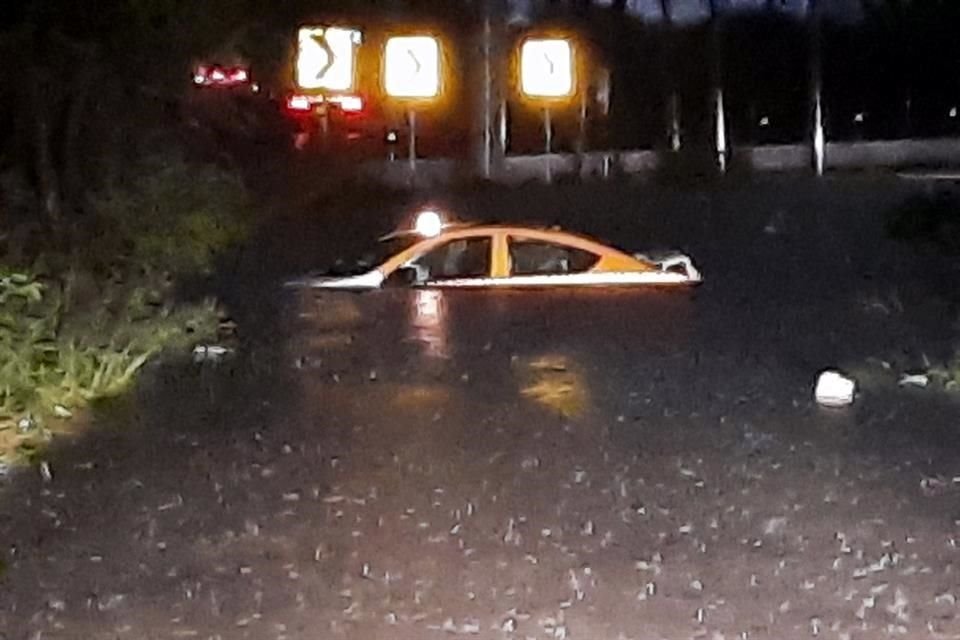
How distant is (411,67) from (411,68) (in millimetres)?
21

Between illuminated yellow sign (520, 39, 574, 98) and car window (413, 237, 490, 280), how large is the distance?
1483 cm

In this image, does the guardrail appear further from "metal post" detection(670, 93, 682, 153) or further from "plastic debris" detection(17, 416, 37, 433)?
"plastic debris" detection(17, 416, 37, 433)

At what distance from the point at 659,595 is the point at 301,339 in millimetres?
7336

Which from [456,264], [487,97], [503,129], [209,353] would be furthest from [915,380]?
[487,97]

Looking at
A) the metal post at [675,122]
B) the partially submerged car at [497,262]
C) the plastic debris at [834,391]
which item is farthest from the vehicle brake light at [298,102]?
the plastic debris at [834,391]

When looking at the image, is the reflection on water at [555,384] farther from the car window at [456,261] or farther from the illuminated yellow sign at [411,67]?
the illuminated yellow sign at [411,67]

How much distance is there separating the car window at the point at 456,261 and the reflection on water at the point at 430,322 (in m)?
0.30

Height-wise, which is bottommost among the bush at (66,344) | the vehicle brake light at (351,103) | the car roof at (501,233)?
the bush at (66,344)

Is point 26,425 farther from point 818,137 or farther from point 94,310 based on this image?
point 818,137

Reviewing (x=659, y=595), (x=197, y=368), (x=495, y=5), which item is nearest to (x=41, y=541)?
(x=659, y=595)

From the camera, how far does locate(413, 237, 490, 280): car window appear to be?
55.3 feet

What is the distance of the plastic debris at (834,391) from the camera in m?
10.8

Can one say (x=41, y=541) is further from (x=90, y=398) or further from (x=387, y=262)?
(x=387, y=262)

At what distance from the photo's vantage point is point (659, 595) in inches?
262
